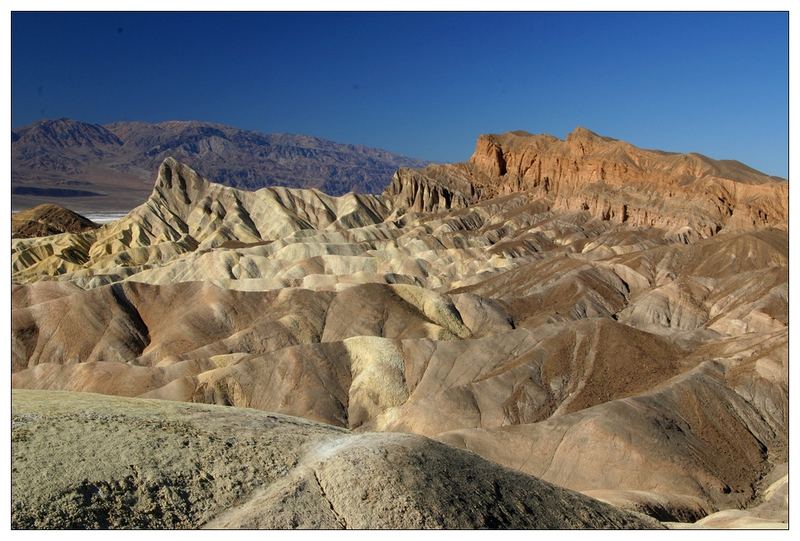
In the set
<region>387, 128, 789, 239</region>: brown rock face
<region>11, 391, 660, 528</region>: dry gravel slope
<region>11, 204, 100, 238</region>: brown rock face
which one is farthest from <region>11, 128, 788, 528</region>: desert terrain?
<region>11, 204, 100, 238</region>: brown rock face

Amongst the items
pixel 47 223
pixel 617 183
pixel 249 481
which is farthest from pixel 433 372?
pixel 47 223

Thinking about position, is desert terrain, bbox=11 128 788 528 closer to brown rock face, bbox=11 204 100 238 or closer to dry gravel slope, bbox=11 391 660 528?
dry gravel slope, bbox=11 391 660 528

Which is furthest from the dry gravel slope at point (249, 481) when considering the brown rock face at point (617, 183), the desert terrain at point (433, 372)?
the brown rock face at point (617, 183)

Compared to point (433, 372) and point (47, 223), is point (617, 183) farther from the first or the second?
point (47, 223)

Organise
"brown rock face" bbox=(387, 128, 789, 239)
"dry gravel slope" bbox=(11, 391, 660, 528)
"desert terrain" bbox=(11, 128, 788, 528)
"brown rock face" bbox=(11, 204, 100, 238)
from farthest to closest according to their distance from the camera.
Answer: "brown rock face" bbox=(11, 204, 100, 238) < "brown rock face" bbox=(387, 128, 789, 239) < "desert terrain" bbox=(11, 128, 788, 528) < "dry gravel slope" bbox=(11, 391, 660, 528)

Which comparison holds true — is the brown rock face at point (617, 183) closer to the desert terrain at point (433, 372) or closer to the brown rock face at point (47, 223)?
the desert terrain at point (433, 372)
